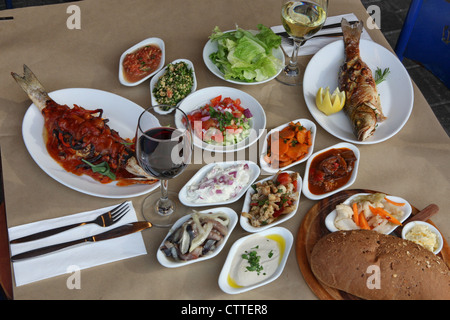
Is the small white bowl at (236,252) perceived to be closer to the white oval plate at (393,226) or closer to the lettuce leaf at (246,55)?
the white oval plate at (393,226)

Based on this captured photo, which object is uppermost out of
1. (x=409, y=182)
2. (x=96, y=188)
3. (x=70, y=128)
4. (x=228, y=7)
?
(x=228, y=7)

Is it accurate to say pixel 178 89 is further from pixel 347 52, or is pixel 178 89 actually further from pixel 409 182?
pixel 409 182

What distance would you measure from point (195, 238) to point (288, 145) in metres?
0.67

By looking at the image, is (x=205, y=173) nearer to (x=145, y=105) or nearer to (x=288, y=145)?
(x=288, y=145)

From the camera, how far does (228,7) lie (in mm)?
2760

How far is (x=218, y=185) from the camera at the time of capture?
5.92 feet

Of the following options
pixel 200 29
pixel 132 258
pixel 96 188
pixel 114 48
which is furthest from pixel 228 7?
pixel 132 258

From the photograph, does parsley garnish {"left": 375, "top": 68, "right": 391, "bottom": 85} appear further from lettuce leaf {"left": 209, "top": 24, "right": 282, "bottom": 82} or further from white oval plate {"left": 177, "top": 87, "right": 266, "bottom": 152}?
white oval plate {"left": 177, "top": 87, "right": 266, "bottom": 152}

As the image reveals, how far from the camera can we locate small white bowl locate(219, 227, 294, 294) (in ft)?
5.10

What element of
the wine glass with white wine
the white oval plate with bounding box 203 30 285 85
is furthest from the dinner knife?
the wine glass with white wine

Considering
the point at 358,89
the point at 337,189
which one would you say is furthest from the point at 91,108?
the point at 358,89

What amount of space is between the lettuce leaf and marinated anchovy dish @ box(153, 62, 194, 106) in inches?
8.2

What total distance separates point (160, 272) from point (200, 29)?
1.59 m

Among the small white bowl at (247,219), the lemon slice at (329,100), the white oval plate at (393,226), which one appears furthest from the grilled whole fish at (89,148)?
the lemon slice at (329,100)
